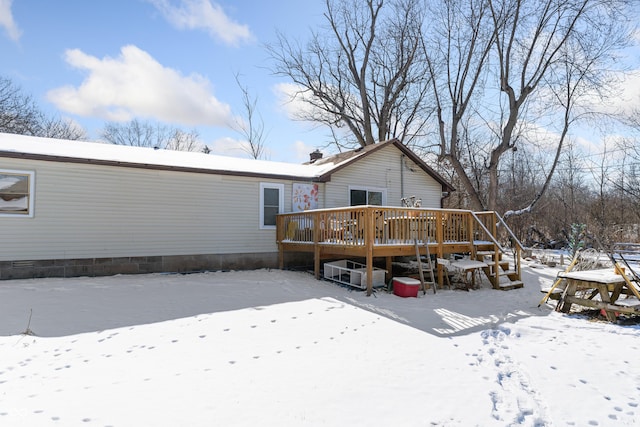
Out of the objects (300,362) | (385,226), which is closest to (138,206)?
(385,226)

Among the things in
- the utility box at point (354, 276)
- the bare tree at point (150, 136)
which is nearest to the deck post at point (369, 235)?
the utility box at point (354, 276)

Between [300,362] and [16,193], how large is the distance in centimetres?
799

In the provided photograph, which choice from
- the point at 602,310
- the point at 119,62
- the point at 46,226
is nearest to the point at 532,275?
the point at 602,310

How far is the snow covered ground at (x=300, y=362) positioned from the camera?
2807 millimetres

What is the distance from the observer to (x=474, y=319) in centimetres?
589

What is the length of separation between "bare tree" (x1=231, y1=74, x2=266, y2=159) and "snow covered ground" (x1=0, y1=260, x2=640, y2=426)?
2076 cm

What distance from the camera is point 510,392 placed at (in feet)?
10.7

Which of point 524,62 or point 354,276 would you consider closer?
point 354,276

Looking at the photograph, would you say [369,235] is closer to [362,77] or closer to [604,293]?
[604,293]

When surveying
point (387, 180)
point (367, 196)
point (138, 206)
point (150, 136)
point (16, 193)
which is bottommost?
point (138, 206)

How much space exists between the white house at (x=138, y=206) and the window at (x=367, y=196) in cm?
29

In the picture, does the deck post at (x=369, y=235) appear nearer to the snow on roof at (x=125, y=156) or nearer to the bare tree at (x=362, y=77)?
the snow on roof at (x=125, y=156)

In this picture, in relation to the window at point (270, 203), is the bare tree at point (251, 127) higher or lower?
higher

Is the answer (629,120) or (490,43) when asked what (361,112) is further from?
(629,120)
